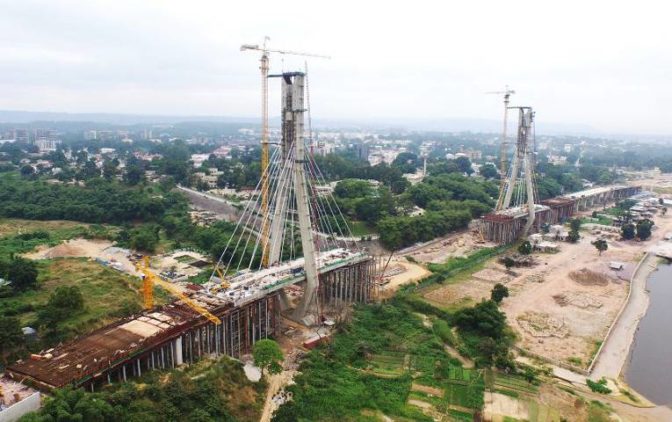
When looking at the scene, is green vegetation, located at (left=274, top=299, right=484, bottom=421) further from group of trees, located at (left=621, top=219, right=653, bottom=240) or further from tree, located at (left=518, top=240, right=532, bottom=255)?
group of trees, located at (left=621, top=219, right=653, bottom=240)

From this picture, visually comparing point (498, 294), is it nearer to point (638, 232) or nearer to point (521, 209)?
point (521, 209)

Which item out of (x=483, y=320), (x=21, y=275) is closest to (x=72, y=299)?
(x=21, y=275)

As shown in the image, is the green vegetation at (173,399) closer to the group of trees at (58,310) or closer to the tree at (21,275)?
the group of trees at (58,310)

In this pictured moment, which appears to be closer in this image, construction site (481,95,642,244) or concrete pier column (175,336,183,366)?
concrete pier column (175,336,183,366)

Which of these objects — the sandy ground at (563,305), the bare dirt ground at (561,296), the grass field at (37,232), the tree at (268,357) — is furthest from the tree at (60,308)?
the sandy ground at (563,305)

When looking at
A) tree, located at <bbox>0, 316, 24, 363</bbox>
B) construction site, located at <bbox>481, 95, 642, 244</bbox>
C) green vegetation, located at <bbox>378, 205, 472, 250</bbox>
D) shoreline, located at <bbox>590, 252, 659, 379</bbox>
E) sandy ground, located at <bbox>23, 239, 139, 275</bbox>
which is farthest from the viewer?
construction site, located at <bbox>481, 95, 642, 244</bbox>

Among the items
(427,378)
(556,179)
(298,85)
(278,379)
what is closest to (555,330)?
(427,378)

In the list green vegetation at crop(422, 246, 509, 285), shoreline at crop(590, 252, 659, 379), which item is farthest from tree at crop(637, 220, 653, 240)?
green vegetation at crop(422, 246, 509, 285)
